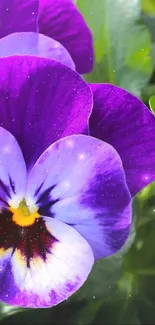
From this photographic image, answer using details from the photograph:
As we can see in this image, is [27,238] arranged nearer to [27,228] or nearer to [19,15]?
[27,228]

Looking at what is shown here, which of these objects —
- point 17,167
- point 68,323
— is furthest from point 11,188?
point 68,323

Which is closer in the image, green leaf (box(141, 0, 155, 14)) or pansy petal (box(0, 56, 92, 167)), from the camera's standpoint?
pansy petal (box(0, 56, 92, 167))

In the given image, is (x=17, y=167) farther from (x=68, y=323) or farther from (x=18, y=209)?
(x=68, y=323)

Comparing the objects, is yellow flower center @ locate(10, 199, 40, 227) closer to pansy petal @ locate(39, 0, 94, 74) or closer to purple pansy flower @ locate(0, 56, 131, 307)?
purple pansy flower @ locate(0, 56, 131, 307)

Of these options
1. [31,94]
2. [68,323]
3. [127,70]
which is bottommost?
[68,323]

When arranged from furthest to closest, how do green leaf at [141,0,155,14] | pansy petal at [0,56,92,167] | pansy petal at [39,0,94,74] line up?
green leaf at [141,0,155,14] < pansy petal at [39,0,94,74] < pansy petal at [0,56,92,167]

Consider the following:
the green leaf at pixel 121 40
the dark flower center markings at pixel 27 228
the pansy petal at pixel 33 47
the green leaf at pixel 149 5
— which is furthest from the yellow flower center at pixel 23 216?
the green leaf at pixel 149 5

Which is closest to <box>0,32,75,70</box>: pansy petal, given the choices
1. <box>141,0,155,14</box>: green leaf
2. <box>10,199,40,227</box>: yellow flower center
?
<box>10,199,40,227</box>: yellow flower center
